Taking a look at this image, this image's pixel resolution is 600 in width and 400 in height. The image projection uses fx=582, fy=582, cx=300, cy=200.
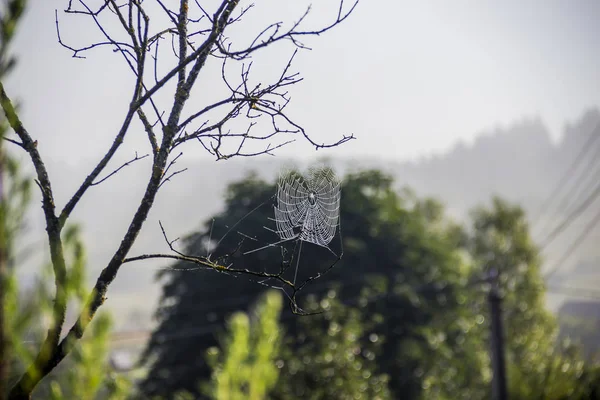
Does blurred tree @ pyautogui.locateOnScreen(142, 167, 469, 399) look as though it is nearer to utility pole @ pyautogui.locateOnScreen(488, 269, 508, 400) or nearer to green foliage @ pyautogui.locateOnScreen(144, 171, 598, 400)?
green foliage @ pyautogui.locateOnScreen(144, 171, 598, 400)

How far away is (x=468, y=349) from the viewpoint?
14.7 metres

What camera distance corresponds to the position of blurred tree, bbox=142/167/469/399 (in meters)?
13.0

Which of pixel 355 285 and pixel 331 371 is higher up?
pixel 355 285

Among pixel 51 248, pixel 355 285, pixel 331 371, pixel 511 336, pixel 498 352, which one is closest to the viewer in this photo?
pixel 51 248

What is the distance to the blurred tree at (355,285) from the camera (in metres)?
13.0

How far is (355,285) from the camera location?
45.6 feet

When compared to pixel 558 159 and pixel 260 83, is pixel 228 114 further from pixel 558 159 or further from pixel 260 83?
pixel 558 159

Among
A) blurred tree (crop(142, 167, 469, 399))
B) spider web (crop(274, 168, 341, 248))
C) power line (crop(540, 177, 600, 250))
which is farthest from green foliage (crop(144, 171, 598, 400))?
spider web (crop(274, 168, 341, 248))

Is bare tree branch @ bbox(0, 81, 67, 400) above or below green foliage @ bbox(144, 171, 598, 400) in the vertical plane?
below

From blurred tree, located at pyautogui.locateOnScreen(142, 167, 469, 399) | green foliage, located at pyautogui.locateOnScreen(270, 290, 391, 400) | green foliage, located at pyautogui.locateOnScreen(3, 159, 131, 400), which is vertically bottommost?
green foliage, located at pyautogui.locateOnScreen(3, 159, 131, 400)

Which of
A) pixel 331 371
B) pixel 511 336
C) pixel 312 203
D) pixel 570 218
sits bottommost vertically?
pixel 331 371


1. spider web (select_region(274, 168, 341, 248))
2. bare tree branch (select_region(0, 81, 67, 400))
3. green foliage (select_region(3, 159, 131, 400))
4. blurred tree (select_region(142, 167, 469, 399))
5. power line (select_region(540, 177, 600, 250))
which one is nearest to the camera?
green foliage (select_region(3, 159, 131, 400))

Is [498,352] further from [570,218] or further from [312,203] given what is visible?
[312,203]

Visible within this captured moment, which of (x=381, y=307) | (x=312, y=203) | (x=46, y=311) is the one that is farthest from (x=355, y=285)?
(x=46, y=311)
